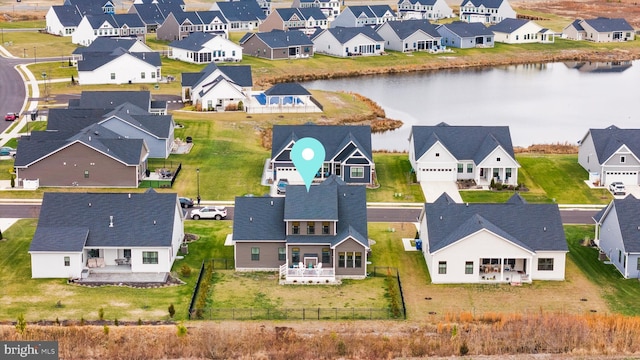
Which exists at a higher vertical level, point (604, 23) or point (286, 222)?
point (604, 23)

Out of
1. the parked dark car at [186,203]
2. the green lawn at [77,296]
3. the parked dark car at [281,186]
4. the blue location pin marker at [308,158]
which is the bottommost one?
the green lawn at [77,296]

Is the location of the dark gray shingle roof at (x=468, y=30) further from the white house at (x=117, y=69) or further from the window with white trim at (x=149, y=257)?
the window with white trim at (x=149, y=257)

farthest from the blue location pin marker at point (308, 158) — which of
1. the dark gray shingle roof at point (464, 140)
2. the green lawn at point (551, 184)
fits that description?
the green lawn at point (551, 184)

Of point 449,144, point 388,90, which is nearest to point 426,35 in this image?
point 388,90

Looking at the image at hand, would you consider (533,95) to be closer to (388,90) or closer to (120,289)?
(388,90)

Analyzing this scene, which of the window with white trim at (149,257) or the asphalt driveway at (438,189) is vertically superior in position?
the asphalt driveway at (438,189)

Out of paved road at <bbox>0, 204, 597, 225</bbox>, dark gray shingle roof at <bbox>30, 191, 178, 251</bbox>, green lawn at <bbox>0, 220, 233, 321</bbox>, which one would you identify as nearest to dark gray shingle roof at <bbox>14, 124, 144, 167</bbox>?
paved road at <bbox>0, 204, 597, 225</bbox>
